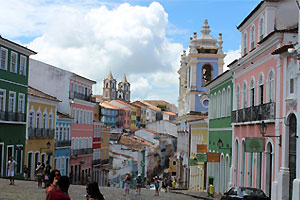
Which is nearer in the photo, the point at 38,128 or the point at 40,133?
the point at 38,128

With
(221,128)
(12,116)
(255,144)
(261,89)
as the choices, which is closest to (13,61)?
(12,116)

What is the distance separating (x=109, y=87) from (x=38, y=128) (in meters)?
150

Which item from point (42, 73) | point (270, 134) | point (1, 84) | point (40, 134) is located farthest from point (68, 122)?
point (270, 134)

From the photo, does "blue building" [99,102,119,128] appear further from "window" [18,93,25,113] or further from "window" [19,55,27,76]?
"window" [19,55,27,76]

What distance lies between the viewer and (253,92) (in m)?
26.8

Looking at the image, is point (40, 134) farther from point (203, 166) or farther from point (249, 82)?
point (249, 82)

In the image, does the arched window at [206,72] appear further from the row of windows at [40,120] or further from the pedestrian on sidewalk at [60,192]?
the pedestrian on sidewalk at [60,192]

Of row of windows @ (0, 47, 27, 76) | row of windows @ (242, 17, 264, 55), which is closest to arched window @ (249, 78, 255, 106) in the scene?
row of windows @ (242, 17, 264, 55)

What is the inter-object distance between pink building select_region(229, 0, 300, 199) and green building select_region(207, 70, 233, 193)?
196cm

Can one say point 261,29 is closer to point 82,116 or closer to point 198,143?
point 198,143

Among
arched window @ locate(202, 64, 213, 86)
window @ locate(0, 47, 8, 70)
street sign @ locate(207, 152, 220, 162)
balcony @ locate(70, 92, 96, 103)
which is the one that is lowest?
street sign @ locate(207, 152, 220, 162)

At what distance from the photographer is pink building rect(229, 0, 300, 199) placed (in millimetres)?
20703

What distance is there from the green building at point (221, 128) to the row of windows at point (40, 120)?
12.7 metres

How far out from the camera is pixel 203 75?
200ft
